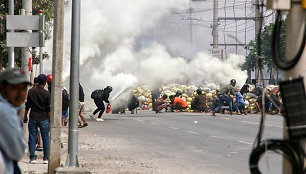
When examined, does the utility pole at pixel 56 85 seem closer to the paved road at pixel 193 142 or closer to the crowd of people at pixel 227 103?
the paved road at pixel 193 142

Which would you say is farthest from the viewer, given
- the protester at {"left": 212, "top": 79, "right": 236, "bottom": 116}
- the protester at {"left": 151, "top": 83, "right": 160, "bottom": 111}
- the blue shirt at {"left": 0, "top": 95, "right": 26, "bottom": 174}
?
the protester at {"left": 151, "top": 83, "right": 160, "bottom": 111}

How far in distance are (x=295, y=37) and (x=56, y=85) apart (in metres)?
7.20

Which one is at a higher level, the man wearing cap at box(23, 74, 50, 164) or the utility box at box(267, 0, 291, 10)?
the utility box at box(267, 0, 291, 10)

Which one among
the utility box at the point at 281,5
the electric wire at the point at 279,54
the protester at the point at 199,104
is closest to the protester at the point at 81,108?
the protester at the point at 199,104

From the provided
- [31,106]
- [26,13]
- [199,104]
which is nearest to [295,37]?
[31,106]

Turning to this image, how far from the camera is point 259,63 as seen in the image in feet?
25.6

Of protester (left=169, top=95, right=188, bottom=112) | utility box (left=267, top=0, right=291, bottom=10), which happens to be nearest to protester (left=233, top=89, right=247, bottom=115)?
protester (left=169, top=95, right=188, bottom=112)

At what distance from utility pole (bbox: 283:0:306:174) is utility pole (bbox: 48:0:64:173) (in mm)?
6910

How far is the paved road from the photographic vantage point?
637 inches

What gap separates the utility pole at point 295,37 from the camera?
6945mm

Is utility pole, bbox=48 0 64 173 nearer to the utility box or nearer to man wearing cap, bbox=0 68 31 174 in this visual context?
the utility box

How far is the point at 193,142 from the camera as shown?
22703 millimetres

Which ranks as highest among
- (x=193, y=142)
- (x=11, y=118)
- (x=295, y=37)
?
(x=295, y=37)

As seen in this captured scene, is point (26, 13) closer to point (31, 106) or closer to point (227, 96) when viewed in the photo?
point (31, 106)
